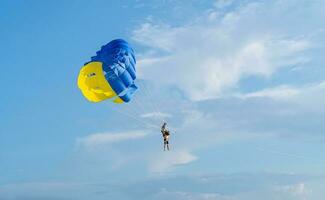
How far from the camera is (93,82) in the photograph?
3356 inches

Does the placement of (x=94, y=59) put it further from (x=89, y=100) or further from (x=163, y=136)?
(x=163, y=136)

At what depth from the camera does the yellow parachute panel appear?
84812 millimetres

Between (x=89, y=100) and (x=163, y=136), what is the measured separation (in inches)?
318

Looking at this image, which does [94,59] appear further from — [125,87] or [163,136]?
[163,136]

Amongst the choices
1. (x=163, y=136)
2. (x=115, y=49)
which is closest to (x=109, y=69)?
(x=115, y=49)

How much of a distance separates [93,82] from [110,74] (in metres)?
2.01

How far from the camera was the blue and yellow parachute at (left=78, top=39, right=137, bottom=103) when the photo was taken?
8344cm

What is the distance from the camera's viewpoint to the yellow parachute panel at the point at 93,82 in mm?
84812

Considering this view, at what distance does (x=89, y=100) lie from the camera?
85.1 meters

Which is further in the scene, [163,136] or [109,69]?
[163,136]

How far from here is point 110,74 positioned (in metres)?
84.1

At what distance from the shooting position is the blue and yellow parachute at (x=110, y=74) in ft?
274

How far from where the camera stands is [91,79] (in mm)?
85250

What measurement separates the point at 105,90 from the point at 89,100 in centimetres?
163
